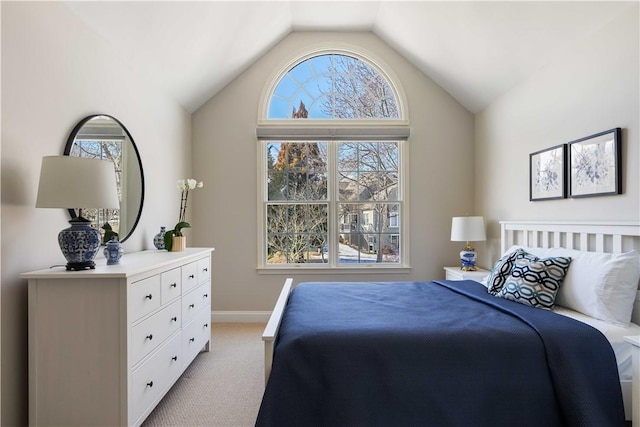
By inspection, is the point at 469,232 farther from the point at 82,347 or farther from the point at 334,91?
the point at 82,347

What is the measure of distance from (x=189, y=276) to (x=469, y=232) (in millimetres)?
2682

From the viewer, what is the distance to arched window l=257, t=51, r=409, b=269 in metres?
4.16

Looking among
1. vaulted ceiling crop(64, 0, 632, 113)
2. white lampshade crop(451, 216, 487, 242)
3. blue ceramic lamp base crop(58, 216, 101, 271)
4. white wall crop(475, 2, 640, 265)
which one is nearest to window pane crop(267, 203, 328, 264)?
white lampshade crop(451, 216, 487, 242)

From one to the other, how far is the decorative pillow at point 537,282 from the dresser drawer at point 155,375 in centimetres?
218

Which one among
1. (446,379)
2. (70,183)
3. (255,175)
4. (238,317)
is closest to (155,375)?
(70,183)

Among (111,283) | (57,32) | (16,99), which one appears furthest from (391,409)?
(57,32)

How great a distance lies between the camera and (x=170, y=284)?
2.34 meters

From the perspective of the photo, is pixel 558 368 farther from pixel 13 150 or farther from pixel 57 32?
pixel 57 32

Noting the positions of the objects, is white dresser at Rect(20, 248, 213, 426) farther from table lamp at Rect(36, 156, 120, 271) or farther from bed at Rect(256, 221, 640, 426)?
bed at Rect(256, 221, 640, 426)

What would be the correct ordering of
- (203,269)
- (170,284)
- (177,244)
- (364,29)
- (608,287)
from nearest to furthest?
(608,287) → (170,284) → (177,244) → (203,269) → (364,29)

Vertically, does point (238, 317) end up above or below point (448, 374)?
→ below

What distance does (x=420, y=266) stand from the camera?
4.12m

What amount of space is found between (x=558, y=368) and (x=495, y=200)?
7.87ft

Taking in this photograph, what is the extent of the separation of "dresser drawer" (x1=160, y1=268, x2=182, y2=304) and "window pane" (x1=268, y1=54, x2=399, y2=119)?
7.63ft
